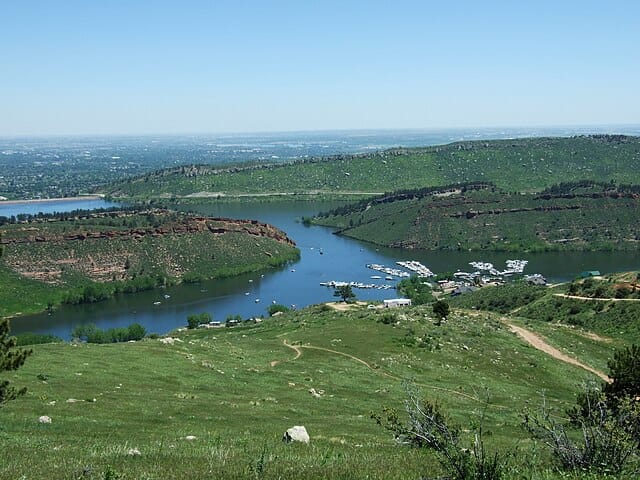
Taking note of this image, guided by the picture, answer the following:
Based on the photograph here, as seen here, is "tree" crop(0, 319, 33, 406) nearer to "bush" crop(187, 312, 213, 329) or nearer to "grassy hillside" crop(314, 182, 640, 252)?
"bush" crop(187, 312, 213, 329)

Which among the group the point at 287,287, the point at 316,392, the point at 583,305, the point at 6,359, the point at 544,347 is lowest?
the point at 287,287

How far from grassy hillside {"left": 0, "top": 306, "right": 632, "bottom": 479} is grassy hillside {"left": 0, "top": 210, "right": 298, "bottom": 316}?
3294 inches

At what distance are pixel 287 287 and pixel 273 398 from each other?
10645 centimetres

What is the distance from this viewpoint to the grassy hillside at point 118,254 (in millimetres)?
125875

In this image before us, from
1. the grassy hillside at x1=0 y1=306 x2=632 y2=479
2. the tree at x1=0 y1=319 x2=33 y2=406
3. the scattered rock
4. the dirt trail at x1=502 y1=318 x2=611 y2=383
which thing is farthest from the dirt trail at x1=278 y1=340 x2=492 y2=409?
the tree at x1=0 y1=319 x2=33 y2=406

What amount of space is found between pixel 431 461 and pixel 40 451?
8828 mm

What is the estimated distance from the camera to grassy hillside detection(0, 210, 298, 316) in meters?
126

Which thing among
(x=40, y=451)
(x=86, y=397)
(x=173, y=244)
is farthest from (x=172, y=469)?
(x=173, y=244)

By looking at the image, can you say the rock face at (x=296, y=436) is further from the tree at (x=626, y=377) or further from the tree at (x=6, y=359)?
the tree at (x=626, y=377)

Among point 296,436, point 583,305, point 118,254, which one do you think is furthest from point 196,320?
point 296,436

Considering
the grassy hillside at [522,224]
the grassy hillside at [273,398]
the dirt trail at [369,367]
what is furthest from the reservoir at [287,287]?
the grassy hillside at [273,398]

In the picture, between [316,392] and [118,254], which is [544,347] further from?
[118,254]

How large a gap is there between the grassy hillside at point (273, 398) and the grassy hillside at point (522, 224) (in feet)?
408

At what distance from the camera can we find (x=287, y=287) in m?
134
